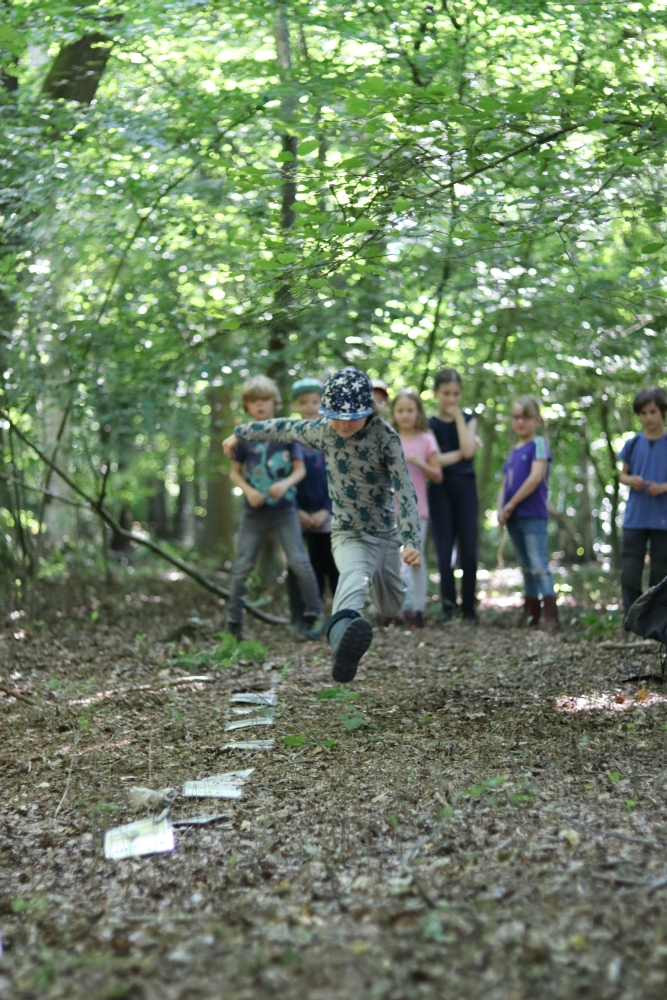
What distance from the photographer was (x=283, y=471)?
771 centimetres

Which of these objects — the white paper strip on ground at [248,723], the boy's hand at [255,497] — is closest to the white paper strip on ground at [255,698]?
the white paper strip on ground at [248,723]

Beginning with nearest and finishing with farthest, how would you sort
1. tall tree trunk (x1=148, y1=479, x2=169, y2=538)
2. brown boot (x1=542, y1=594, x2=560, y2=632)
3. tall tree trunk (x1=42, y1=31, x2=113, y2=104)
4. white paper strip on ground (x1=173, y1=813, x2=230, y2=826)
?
1. white paper strip on ground (x1=173, y1=813, x2=230, y2=826)
2. brown boot (x1=542, y1=594, x2=560, y2=632)
3. tall tree trunk (x1=42, y1=31, x2=113, y2=104)
4. tall tree trunk (x1=148, y1=479, x2=169, y2=538)

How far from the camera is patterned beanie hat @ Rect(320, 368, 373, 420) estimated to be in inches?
196

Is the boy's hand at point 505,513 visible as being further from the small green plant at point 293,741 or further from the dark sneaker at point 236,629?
the small green plant at point 293,741

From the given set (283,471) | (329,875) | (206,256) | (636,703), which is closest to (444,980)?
(329,875)

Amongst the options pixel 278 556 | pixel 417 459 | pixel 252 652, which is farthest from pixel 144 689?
pixel 278 556

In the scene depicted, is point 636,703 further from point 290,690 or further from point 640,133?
point 640,133

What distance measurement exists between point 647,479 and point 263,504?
3044 mm

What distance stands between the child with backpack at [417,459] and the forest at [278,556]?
525 mm

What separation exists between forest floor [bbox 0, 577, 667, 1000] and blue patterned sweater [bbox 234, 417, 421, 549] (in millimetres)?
1058

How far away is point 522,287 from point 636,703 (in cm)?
406

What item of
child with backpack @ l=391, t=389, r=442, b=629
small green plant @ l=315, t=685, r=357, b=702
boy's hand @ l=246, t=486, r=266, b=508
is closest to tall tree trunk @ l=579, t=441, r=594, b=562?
child with backpack @ l=391, t=389, r=442, b=629

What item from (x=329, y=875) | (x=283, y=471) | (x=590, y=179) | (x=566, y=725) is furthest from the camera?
(x=283, y=471)

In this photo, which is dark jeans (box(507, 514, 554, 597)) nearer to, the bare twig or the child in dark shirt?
the child in dark shirt
